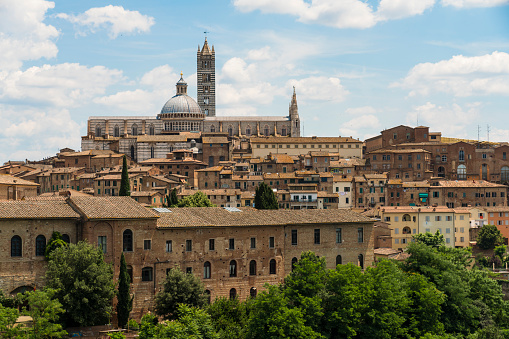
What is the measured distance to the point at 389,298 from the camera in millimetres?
30812

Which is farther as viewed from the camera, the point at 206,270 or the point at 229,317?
the point at 206,270

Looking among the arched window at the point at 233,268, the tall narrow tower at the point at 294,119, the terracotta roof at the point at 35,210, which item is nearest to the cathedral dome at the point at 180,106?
the tall narrow tower at the point at 294,119

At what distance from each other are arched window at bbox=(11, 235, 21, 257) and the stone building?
0.12 ft

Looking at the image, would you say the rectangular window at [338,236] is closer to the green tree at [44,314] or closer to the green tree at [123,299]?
the green tree at [123,299]

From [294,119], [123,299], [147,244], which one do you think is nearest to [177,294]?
[123,299]

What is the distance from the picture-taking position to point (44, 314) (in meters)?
27.0

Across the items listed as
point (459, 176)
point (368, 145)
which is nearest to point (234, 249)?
point (459, 176)

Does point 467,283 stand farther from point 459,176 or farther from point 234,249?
Result: point 459,176

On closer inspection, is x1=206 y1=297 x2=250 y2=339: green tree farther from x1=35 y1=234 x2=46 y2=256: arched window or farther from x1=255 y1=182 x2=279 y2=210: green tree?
x1=255 y1=182 x2=279 y2=210: green tree

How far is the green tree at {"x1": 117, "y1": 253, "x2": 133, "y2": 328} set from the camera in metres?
30.5

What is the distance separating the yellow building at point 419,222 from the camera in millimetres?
56219

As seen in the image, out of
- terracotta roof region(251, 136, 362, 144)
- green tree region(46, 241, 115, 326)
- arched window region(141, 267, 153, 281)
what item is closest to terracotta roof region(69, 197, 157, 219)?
green tree region(46, 241, 115, 326)

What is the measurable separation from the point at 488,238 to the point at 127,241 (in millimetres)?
34415

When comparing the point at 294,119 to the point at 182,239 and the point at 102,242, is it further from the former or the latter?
the point at 102,242
